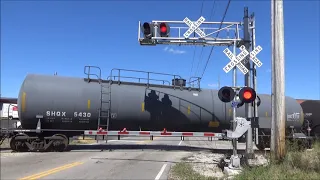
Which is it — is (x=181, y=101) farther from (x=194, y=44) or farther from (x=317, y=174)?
(x=317, y=174)

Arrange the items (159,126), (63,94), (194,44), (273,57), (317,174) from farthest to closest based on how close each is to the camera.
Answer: (159,126), (63,94), (194,44), (273,57), (317,174)

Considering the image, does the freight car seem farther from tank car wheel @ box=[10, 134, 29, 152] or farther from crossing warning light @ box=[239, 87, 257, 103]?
tank car wheel @ box=[10, 134, 29, 152]

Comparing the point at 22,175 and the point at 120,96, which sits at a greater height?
the point at 120,96

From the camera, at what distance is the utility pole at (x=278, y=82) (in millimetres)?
8391

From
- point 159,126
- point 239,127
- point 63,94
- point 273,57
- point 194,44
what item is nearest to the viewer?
point 273,57

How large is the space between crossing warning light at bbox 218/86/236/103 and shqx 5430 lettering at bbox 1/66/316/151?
4779 millimetres

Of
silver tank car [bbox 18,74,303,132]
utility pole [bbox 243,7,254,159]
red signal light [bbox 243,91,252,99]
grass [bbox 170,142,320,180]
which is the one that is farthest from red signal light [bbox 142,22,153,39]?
grass [bbox 170,142,320,180]

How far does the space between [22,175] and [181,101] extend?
9.59 m

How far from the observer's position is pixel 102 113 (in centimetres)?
1596

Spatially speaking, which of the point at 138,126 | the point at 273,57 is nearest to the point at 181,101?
the point at 138,126

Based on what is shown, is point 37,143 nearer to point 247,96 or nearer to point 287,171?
point 247,96

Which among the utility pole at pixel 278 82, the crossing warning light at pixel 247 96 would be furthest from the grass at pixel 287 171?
the crossing warning light at pixel 247 96

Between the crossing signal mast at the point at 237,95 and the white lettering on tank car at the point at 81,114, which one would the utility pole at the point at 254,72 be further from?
the white lettering on tank car at the point at 81,114

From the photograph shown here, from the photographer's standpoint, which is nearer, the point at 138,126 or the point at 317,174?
the point at 317,174
